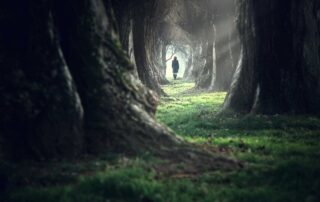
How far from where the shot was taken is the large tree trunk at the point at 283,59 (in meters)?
15.4

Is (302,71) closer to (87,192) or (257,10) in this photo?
(257,10)

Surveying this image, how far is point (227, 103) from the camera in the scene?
16.8 meters

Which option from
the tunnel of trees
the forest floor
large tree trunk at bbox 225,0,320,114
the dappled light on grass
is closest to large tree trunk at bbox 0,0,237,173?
the tunnel of trees

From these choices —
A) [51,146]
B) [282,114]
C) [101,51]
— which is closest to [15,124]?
[51,146]

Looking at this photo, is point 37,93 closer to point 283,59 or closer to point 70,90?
point 70,90

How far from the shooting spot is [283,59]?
15.5 meters

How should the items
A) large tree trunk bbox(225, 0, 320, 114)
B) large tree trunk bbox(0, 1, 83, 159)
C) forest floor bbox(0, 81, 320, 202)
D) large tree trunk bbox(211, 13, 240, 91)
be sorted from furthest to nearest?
large tree trunk bbox(211, 13, 240, 91) → large tree trunk bbox(225, 0, 320, 114) → large tree trunk bbox(0, 1, 83, 159) → forest floor bbox(0, 81, 320, 202)

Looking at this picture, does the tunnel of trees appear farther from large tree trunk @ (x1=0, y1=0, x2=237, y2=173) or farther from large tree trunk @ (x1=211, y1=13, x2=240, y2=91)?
large tree trunk @ (x1=211, y1=13, x2=240, y2=91)

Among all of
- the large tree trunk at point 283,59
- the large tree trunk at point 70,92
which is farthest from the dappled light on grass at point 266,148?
the large tree trunk at point 283,59

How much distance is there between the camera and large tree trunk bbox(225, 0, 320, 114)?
606 inches

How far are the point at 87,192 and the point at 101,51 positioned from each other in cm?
317

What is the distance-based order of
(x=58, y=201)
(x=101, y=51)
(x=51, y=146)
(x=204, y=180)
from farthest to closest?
(x=101, y=51) → (x=51, y=146) → (x=204, y=180) → (x=58, y=201)

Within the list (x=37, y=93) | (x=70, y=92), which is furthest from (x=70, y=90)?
(x=37, y=93)

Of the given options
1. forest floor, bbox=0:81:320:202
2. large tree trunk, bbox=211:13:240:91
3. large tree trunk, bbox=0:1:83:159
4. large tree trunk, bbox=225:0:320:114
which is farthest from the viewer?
large tree trunk, bbox=211:13:240:91
